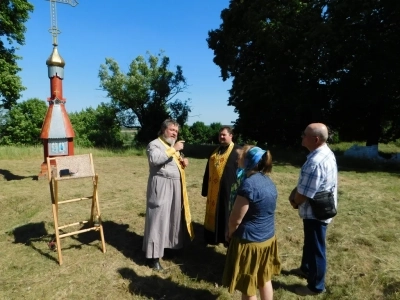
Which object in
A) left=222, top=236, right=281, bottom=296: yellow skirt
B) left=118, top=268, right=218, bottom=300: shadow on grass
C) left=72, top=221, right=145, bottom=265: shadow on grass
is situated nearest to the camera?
left=222, top=236, right=281, bottom=296: yellow skirt

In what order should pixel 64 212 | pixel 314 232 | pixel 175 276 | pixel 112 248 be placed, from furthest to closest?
1. pixel 64 212
2. pixel 112 248
3. pixel 175 276
4. pixel 314 232

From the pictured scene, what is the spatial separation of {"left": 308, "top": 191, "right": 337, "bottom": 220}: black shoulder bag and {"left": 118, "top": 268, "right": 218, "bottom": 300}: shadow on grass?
147cm

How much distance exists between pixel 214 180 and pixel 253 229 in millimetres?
1697

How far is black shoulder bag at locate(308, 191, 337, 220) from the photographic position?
3049 millimetres

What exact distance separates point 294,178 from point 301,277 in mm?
6067

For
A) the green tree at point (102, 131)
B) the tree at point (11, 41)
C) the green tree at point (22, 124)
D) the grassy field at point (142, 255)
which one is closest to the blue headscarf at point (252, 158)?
the grassy field at point (142, 255)

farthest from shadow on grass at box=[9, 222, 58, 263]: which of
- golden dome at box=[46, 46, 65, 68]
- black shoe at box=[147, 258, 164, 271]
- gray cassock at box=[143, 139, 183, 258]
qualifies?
golden dome at box=[46, 46, 65, 68]

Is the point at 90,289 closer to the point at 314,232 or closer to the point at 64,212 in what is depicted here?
the point at 314,232

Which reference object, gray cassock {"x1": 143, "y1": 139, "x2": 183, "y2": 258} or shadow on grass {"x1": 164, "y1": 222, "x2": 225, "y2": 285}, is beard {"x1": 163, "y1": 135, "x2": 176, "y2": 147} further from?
shadow on grass {"x1": 164, "y1": 222, "x2": 225, "y2": 285}

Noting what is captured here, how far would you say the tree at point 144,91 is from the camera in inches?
990

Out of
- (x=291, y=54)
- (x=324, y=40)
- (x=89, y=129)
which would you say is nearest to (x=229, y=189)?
(x=324, y=40)

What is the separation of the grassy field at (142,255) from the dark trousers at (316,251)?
10.6 inches

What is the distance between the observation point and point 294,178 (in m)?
9.67

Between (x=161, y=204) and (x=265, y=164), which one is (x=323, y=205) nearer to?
(x=265, y=164)
